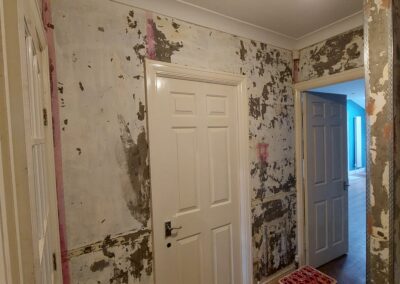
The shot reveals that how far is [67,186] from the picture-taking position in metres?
1.31

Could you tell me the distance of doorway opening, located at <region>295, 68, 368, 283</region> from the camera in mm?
2443

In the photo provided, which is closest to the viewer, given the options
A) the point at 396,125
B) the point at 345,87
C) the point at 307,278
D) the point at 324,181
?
the point at 396,125

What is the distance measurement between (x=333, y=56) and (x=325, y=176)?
1367 mm

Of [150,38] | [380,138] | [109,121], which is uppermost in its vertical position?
[150,38]

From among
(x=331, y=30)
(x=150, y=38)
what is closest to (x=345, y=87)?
(x=331, y=30)

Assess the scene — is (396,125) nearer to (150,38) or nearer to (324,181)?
(150,38)

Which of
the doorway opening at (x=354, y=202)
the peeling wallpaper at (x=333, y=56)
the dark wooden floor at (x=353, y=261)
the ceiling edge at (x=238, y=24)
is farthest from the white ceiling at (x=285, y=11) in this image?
the dark wooden floor at (x=353, y=261)

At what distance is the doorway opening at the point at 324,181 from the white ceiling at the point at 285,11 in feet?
1.73

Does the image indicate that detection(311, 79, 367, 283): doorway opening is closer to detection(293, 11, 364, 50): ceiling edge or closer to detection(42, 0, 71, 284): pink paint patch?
detection(293, 11, 364, 50): ceiling edge

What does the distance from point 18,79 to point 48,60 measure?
38.8 inches

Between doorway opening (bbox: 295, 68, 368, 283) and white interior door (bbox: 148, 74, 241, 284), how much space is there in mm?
913

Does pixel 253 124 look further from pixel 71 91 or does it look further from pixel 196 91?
pixel 71 91

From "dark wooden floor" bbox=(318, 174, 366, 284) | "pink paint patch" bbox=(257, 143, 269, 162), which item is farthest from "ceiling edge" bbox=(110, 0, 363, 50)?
"dark wooden floor" bbox=(318, 174, 366, 284)

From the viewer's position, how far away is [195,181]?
71.2 inches
